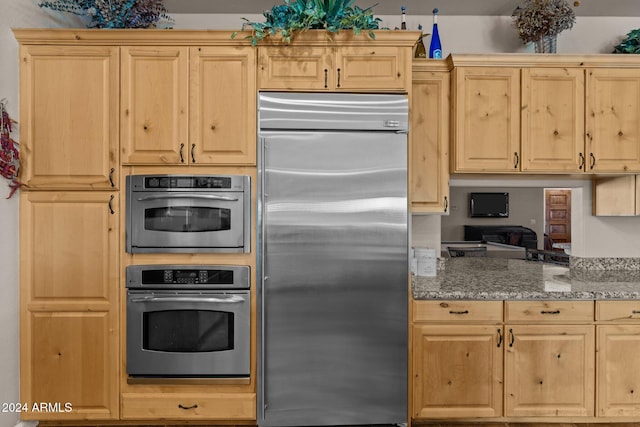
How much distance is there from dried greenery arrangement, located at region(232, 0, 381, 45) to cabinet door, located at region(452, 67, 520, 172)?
0.76 metres

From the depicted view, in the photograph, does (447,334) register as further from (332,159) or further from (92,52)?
(92,52)

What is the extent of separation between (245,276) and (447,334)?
119cm

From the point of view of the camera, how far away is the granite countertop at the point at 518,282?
7.55ft

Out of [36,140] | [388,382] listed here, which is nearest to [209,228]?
[36,140]

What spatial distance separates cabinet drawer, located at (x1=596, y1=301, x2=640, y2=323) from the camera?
229 cm

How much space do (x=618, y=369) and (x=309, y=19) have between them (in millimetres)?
2597

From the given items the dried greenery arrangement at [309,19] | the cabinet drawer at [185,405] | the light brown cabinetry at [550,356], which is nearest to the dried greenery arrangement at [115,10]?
the dried greenery arrangement at [309,19]

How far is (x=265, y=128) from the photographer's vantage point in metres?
2.22

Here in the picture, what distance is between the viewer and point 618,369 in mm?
2291

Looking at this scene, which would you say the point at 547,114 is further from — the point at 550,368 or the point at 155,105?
the point at 155,105

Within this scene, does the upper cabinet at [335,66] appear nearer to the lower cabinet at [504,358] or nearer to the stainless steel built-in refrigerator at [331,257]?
the stainless steel built-in refrigerator at [331,257]

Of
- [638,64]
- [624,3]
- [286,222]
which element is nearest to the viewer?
[286,222]

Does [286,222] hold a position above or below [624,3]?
below

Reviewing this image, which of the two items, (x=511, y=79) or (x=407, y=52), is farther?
(x=511, y=79)
